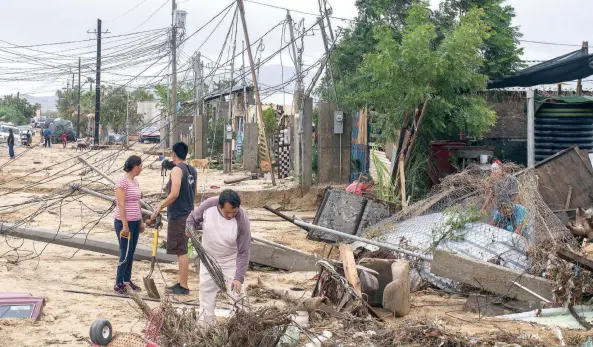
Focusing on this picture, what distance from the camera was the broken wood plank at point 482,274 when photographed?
9.33m

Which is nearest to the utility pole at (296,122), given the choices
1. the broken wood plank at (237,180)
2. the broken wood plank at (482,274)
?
the broken wood plank at (237,180)

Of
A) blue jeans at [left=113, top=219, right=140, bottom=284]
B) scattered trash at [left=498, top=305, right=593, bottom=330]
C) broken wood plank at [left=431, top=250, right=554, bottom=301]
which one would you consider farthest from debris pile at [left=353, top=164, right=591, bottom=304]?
blue jeans at [left=113, top=219, right=140, bottom=284]

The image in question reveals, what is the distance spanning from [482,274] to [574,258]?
67.9 inches

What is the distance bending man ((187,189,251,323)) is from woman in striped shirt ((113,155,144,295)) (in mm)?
2038

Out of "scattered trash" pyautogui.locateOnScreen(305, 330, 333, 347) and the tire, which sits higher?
the tire

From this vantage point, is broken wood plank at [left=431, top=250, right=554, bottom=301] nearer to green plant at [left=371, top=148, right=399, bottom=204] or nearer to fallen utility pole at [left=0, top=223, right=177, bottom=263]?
fallen utility pole at [left=0, top=223, right=177, bottom=263]

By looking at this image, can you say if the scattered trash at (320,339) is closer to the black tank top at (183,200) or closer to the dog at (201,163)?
the black tank top at (183,200)

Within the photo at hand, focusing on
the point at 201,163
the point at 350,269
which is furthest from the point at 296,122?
the point at 350,269

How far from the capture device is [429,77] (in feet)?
48.2

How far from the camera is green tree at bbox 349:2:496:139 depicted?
47.5 feet

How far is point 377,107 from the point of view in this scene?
15859 millimetres

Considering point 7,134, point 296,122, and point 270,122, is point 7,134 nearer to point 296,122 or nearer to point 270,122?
point 270,122

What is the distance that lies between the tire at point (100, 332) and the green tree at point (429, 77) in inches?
394

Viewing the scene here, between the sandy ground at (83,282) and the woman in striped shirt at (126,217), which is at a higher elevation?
the woman in striped shirt at (126,217)
